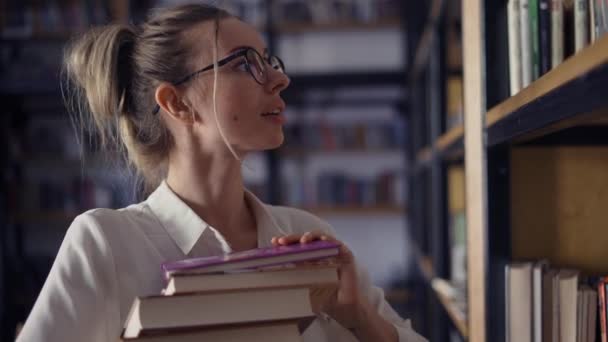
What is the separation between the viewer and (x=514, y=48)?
3.46ft

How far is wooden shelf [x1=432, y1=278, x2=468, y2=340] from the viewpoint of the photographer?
1.64 metres

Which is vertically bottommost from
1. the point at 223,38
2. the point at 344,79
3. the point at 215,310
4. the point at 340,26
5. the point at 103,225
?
the point at 215,310

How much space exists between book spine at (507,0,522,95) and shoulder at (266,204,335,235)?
0.57 meters

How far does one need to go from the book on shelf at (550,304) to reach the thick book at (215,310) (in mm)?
404

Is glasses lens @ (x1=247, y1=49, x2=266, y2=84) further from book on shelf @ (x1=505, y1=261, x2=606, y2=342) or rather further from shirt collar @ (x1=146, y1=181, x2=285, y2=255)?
book on shelf @ (x1=505, y1=261, x2=606, y2=342)

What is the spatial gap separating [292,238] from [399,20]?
3842 millimetres

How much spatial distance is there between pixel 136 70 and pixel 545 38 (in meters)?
0.86

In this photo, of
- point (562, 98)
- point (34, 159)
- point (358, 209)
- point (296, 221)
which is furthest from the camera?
point (34, 159)

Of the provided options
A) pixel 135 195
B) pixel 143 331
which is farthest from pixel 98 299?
pixel 135 195

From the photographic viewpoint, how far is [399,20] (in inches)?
179

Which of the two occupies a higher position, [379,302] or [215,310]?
[215,310]

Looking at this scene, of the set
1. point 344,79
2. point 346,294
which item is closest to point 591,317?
point 346,294

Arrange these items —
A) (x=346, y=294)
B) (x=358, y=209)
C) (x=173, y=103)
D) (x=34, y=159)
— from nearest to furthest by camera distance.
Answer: (x=346, y=294), (x=173, y=103), (x=358, y=209), (x=34, y=159)

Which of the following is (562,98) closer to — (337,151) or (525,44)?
(525,44)
